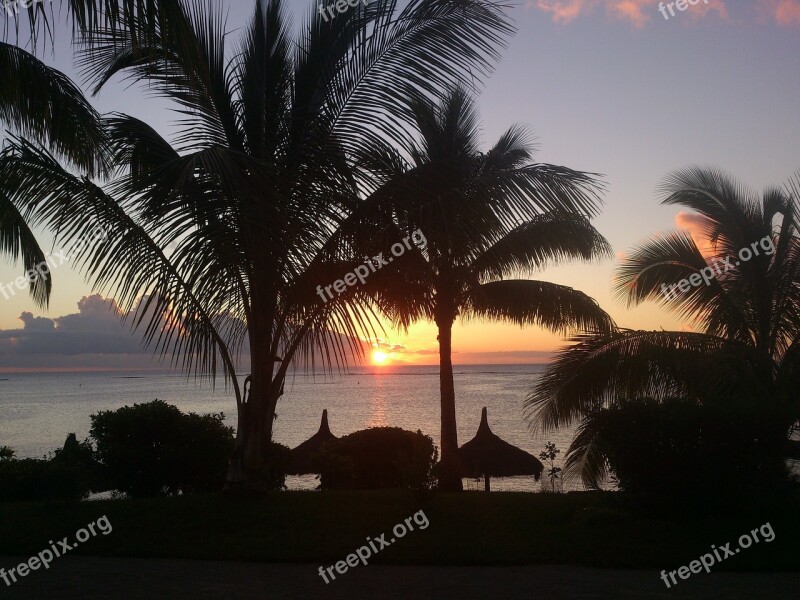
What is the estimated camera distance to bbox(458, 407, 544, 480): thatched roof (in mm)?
16859

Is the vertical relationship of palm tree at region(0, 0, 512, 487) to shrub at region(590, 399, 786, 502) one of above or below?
above

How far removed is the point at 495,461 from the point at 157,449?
8.15m

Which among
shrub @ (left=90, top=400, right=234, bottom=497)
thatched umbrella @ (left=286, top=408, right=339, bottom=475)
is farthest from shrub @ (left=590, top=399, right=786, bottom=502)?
thatched umbrella @ (left=286, top=408, right=339, bottom=475)

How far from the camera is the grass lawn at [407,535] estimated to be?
7.19 m

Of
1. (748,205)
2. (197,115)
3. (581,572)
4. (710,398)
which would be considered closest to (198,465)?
(197,115)

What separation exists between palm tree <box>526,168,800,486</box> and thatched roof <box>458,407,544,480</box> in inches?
211

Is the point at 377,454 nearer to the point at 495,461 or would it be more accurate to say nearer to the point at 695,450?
the point at 495,461

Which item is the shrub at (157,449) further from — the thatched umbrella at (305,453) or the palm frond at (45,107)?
the palm frond at (45,107)

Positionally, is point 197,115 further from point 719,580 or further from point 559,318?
point 559,318

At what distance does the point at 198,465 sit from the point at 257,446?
336 cm

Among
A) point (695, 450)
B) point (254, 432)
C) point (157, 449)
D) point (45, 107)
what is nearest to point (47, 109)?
point (45, 107)

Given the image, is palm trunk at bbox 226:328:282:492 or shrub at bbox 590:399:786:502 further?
palm trunk at bbox 226:328:282:492

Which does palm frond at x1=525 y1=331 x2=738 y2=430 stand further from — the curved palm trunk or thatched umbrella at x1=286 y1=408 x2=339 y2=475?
thatched umbrella at x1=286 y1=408 x2=339 y2=475

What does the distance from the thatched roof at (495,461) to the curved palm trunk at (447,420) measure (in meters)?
1.59
